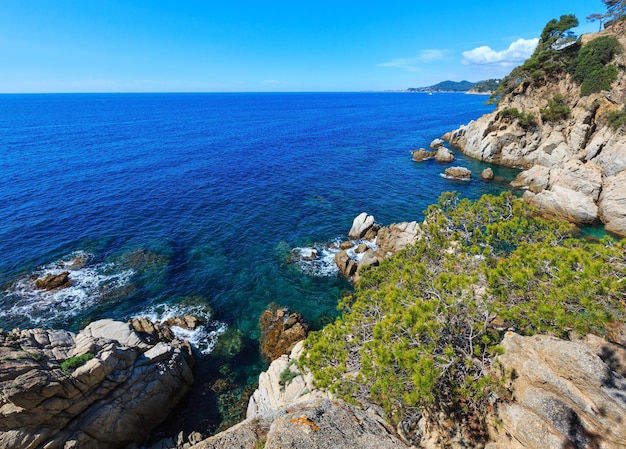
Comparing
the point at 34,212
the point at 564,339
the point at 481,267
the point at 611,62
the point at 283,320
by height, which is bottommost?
the point at 283,320

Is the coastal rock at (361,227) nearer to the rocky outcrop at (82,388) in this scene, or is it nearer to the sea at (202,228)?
the sea at (202,228)

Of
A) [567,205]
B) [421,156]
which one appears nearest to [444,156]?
[421,156]

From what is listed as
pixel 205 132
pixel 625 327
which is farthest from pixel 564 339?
pixel 205 132

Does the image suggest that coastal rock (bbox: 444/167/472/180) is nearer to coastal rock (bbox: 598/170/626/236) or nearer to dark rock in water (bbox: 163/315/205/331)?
coastal rock (bbox: 598/170/626/236)

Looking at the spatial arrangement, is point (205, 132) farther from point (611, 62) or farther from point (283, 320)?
point (611, 62)

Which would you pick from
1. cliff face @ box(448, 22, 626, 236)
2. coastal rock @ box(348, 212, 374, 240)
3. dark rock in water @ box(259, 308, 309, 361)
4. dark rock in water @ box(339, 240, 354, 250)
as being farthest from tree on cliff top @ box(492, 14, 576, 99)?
dark rock in water @ box(259, 308, 309, 361)

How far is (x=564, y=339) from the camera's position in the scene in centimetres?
1068

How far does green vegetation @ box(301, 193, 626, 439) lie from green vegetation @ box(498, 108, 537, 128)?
59144 millimetres

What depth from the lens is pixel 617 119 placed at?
1694 inches

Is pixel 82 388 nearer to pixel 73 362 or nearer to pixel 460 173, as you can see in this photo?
pixel 73 362

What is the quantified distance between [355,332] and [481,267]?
20.4 feet

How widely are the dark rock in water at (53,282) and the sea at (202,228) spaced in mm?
730

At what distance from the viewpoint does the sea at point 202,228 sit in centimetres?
2703

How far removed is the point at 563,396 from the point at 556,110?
65.1 metres
